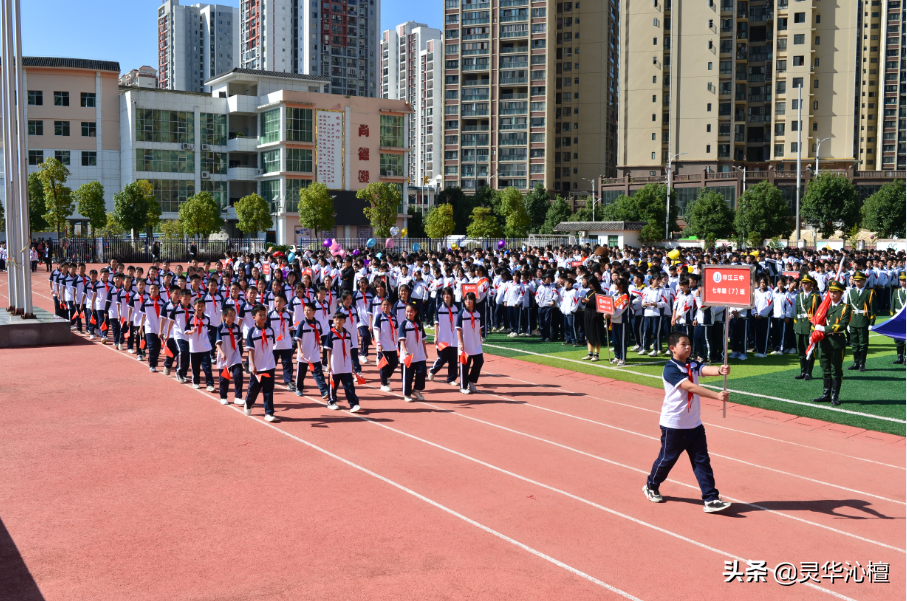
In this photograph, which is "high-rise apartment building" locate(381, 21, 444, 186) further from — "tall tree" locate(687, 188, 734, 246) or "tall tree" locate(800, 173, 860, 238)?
"tall tree" locate(800, 173, 860, 238)

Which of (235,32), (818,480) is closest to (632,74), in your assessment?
(818,480)

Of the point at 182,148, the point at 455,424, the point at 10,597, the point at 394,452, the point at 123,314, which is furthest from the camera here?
the point at 182,148

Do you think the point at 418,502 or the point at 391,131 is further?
the point at 391,131

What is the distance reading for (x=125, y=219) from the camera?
56125mm

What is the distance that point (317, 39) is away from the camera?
137375 mm

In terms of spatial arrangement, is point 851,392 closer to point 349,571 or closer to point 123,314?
point 349,571

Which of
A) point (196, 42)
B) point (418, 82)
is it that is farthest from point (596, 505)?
point (196, 42)

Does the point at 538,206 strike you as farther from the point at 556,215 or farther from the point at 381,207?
the point at 381,207

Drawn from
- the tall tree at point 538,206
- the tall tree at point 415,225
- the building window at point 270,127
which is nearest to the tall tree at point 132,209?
the building window at point 270,127

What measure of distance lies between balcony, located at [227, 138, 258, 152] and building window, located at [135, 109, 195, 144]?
3.78 meters

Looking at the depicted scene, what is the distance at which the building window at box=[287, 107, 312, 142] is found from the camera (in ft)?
235

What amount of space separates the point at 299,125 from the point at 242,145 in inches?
250

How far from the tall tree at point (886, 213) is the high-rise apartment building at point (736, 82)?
19.4 metres

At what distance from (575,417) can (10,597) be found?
8694 mm
